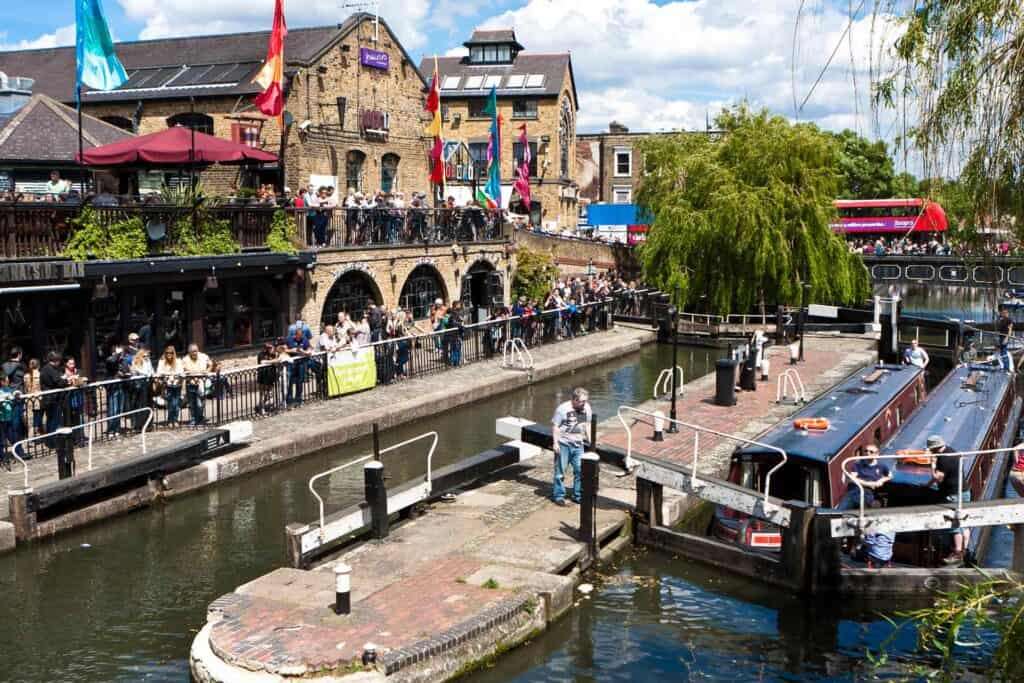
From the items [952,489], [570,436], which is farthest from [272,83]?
[952,489]

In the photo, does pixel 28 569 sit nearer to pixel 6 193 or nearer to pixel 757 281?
pixel 6 193

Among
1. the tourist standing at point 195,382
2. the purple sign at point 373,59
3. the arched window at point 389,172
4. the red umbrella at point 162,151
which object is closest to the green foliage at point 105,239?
the red umbrella at point 162,151

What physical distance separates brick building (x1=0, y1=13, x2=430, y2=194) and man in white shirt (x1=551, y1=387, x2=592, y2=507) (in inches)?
614

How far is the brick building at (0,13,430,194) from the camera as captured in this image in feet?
93.5

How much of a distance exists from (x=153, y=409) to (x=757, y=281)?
22.2 meters

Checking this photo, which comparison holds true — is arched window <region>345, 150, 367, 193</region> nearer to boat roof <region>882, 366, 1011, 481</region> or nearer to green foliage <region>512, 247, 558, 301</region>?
green foliage <region>512, 247, 558, 301</region>

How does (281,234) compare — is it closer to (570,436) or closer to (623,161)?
(570,436)

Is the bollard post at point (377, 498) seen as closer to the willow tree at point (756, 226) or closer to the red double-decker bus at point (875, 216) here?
the willow tree at point (756, 226)

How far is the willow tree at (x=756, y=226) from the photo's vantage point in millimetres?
33500

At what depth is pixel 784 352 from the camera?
29766mm

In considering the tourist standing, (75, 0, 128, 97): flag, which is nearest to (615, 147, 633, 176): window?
(75, 0, 128, 97): flag

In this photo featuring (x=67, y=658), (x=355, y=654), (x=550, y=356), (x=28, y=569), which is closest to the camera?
(x=355, y=654)

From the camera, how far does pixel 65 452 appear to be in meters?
13.9

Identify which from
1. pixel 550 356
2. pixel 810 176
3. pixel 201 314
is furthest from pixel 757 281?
pixel 201 314
